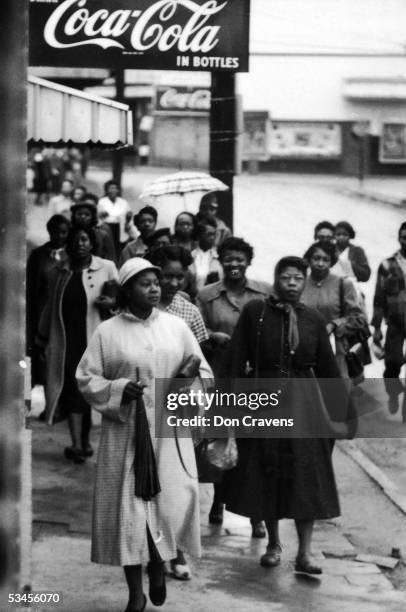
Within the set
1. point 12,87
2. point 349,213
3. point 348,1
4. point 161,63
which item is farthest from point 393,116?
point 12,87

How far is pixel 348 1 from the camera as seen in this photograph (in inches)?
1570

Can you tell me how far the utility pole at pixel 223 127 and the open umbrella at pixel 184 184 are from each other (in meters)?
0.12

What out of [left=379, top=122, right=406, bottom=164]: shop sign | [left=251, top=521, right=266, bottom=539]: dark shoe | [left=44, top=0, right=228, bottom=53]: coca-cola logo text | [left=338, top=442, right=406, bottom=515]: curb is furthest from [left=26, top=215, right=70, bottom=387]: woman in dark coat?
[left=379, top=122, right=406, bottom=164]: shop sign

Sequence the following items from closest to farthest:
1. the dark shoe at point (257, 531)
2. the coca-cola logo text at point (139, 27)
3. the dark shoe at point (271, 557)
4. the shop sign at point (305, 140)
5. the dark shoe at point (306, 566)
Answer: the dark shoe at point (306, 566)
the dark shoe at point (271, 557)
the dark shoe at point (257, 531)
the coca-cola logo text at point (139, 27)
the shop sign at point (305, 140)

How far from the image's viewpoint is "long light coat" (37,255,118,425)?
9.03 m

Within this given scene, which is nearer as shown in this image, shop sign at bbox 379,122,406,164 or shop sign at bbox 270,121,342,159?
shop sign at bbox 270,121,342,159

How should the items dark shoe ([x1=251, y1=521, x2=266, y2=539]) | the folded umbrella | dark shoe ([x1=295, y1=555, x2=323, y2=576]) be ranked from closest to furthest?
the folded umbrella, dark shoe ([x1=295, y1=555, x2=323, y2=576]), dark shoe ([x1=251, y1=521, x2=266, y2=539])

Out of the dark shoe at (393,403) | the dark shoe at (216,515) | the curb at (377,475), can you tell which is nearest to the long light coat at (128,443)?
the dark shoe at (216,515)

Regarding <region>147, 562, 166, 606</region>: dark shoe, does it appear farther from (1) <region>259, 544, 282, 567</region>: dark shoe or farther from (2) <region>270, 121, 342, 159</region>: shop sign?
(2) <region>270, 121, 342, 159</region>: shop sign

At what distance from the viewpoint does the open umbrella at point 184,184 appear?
11.7 meters

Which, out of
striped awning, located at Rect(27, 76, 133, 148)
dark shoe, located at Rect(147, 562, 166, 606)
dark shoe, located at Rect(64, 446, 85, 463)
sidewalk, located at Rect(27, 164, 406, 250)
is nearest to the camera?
dark shoe, located at Rect(147, 562, 166, 606)

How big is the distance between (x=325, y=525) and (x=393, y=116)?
38287 mm

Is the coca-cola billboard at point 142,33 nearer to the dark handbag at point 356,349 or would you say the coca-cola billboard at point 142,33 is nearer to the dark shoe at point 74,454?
the dark handbag at point 356,349

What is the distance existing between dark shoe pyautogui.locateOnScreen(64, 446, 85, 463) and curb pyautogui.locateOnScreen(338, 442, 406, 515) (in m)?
1.90
